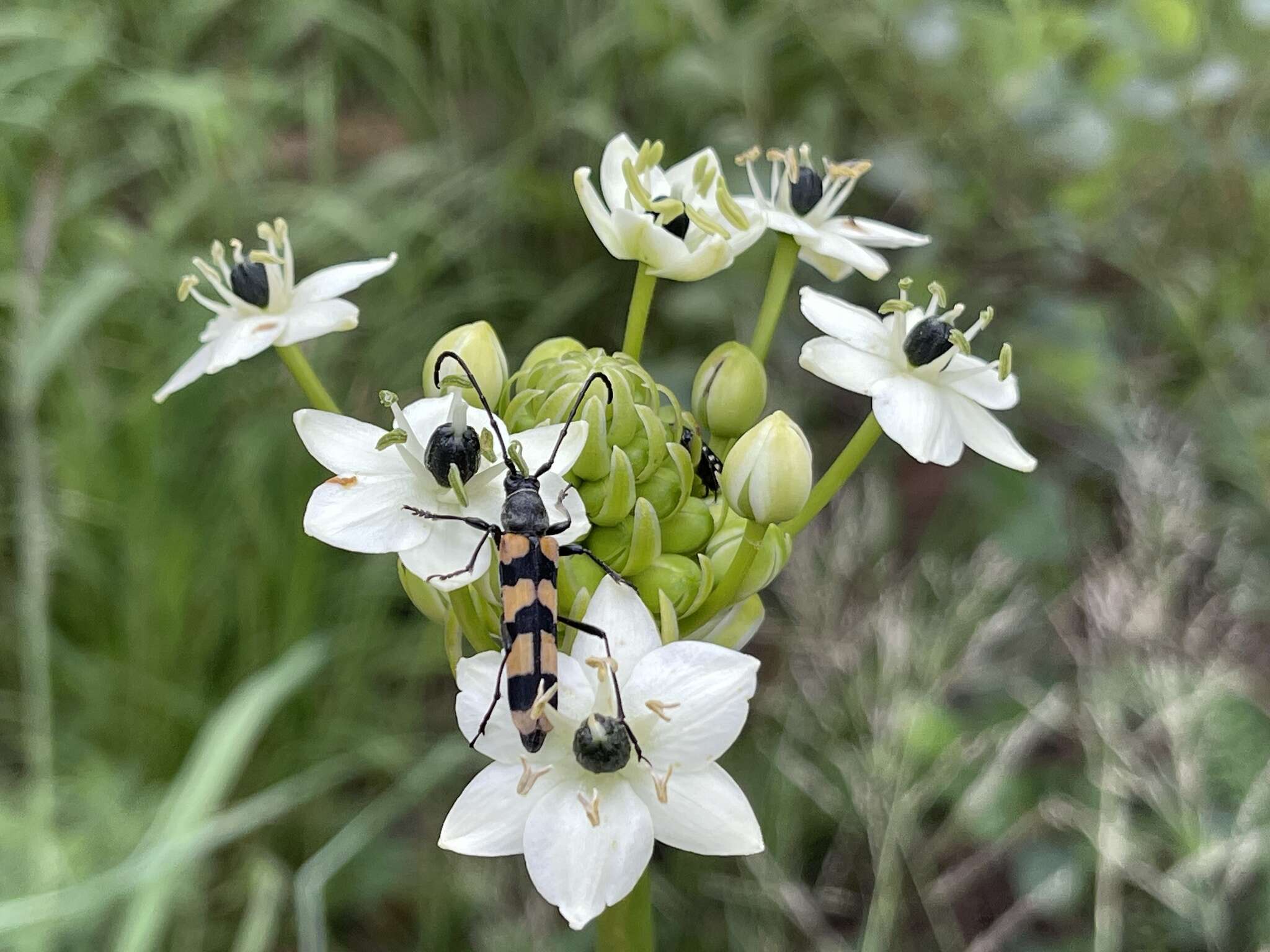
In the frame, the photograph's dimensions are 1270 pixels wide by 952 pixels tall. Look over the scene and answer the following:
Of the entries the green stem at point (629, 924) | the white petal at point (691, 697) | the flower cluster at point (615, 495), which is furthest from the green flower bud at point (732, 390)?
the green stem at point (629, 924)


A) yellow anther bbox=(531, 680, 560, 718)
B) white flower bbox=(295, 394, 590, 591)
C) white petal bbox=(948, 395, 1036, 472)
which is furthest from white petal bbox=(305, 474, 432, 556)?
white petal bbox=(948, 395, 1036, 472)

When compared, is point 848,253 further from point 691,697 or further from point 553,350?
point 691,697

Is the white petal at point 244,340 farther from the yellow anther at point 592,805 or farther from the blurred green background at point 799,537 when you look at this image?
the blurred green background at point 799,537

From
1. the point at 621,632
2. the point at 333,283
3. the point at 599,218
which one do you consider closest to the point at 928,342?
the point at 599,218

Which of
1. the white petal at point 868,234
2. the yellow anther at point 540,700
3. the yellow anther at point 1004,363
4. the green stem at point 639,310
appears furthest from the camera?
the white petal at point 868,234

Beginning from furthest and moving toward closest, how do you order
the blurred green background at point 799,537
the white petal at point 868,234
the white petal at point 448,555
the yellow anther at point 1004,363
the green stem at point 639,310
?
the blurred green background at point 799,537 < the white petal at point 868,234 < the green stem at point 639,310 < the yellow anther at point 1004,363 < the white petal at point 448,555

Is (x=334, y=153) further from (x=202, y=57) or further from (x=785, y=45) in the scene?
(x=785, y=45)
